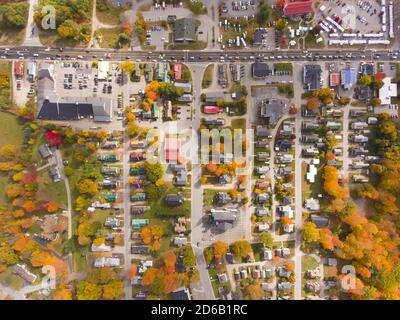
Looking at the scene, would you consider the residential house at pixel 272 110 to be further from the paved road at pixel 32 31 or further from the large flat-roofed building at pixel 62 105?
the paved road at pixel 32 31

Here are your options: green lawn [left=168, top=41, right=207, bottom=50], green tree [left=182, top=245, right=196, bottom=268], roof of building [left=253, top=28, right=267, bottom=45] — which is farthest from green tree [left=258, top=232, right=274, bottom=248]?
green lawn [left=168, top=41, right=207, bottom=50]

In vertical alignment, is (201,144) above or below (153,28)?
below

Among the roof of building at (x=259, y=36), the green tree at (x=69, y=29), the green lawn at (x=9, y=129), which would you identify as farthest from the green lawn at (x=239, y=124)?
the green lawn at (x=9, y=129)

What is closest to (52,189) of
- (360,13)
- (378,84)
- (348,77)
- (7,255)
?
(7,255)

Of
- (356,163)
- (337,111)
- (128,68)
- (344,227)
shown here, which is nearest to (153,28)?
(128,68)

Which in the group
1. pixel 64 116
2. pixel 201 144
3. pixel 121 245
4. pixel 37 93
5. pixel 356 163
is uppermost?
pixel 37 93

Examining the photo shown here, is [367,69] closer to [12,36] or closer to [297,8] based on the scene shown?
[297,8]

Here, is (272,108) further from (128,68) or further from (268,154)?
(128,68)
